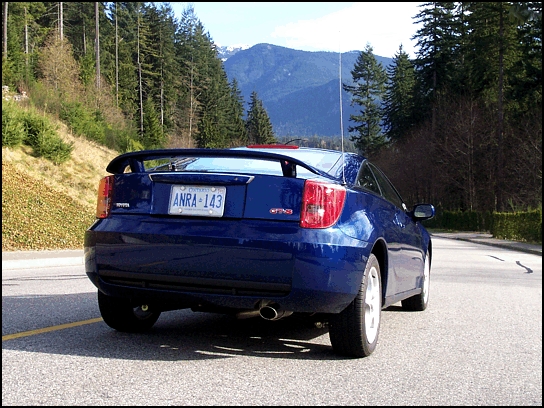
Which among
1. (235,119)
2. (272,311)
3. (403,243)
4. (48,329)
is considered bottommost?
(48,329)

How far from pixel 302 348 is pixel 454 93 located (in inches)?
2625

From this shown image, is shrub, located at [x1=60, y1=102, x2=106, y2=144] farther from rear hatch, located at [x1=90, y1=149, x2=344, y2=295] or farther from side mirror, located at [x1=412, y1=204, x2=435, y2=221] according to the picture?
rear hatch, located at [x1=90, y1=149, x2=344, y2=295]

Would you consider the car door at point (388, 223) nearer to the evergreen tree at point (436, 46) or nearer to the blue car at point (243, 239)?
the blue car at point (243, 239)

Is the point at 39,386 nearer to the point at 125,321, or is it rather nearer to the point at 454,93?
the point at 125,321

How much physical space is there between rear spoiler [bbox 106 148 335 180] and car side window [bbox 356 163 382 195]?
2.01 feet

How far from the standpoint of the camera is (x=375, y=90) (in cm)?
10475

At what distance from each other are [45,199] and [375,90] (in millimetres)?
87702

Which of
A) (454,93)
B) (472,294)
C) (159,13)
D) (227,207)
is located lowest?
(472,294)

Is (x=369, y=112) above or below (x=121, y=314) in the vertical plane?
above

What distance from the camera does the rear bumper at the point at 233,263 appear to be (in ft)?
14.9

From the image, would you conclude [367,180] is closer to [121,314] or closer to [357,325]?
[357,325]

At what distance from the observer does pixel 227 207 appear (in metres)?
4.69

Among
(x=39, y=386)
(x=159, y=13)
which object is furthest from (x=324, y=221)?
(x=159, y=13)

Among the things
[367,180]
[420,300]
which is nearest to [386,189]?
[367,180]
